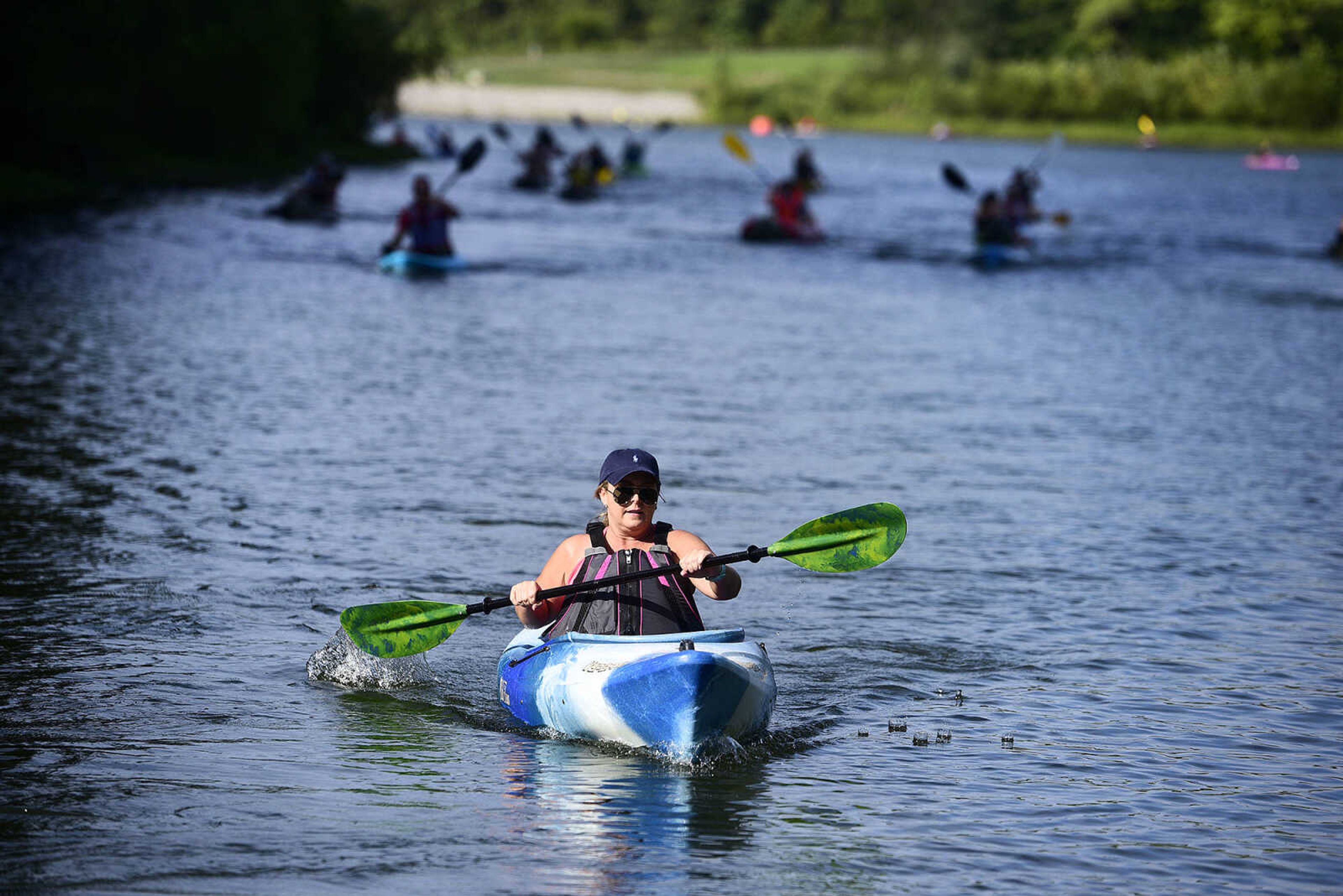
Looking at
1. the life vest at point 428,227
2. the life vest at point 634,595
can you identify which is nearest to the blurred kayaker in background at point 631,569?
the life vest at point 634,595

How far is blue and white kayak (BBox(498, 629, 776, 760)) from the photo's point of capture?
26.6ft

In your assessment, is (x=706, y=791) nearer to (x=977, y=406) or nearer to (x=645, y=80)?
(x=977, y=406)

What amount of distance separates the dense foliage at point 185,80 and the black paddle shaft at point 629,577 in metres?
33.3

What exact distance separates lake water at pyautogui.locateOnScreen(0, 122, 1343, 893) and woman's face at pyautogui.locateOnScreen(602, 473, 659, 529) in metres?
1.07

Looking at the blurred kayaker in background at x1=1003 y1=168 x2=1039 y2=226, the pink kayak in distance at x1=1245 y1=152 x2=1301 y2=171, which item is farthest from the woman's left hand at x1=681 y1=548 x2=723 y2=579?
the pink kayak in distance at x1=1245 y1=152 x2=1301 y2=171

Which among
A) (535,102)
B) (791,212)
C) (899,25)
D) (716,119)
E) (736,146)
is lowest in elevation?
(791,212)

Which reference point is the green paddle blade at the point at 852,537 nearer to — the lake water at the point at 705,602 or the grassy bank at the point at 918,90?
the lake water at the point at 705,602

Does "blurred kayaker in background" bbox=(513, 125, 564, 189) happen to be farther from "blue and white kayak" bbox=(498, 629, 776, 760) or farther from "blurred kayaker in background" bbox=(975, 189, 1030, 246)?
"blue and white kayak" bbox=(498, 629, 776, 760)

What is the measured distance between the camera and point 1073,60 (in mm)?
120875

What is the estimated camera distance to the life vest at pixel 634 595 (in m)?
8.57

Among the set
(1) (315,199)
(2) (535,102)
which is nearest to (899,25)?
(2) (535,102)

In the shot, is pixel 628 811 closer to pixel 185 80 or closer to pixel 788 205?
pixel 788 205

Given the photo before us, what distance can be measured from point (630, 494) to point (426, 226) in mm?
21151

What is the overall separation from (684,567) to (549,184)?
4901 centimetres
